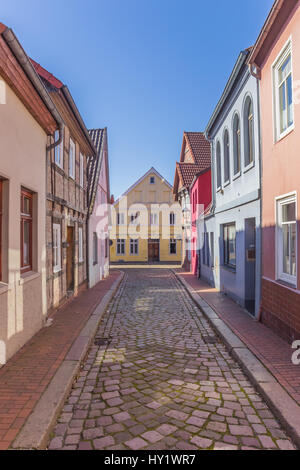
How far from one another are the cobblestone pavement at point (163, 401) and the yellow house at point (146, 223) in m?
26.1

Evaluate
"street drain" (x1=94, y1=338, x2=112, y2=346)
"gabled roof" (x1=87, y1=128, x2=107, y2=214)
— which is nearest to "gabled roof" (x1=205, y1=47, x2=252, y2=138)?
"gabled roof" (x1=87, y1=128, x2=107, y2=214)

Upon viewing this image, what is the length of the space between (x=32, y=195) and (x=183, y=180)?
51.6ft

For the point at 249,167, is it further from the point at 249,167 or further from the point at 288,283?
the point at 288,283

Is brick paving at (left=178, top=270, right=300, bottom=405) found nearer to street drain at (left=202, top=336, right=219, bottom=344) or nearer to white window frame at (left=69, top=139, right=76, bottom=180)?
street drain at (left=202, top=336, right=219, bottom=344)

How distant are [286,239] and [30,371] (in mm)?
4826

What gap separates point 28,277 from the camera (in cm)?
580

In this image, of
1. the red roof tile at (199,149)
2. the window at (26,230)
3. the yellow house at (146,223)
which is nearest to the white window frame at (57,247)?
the window at (26,230)

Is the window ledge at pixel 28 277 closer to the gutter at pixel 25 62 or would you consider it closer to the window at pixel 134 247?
the gutter at pixel 25 62

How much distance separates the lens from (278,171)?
6.04 meters

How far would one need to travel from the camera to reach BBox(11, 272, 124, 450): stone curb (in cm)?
289

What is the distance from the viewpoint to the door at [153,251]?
33156mm

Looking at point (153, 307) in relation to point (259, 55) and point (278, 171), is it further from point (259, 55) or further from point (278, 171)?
point (259, 55)

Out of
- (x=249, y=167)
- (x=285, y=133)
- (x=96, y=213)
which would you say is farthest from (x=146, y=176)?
(x=285, y=133)

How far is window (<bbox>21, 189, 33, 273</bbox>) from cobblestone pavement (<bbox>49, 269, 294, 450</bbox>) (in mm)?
2034
